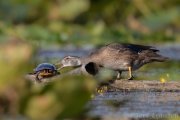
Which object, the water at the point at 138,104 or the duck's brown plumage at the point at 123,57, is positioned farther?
the duck's brown plumage at the point at 123,57

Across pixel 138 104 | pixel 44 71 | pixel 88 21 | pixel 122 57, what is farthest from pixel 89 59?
pixel 88 21

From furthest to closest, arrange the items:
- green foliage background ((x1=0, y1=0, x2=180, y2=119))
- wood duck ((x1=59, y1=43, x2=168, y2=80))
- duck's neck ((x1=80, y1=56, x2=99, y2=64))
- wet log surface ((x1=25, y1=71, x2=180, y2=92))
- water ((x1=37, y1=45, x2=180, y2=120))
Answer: green foliage background ((x1=0, y1=0, x2=180, y2=119)), duck's neck ((x1=80, y1=56, x2=99, y2=64)), wood duck ((x1=59, y1=43, x2=168, y2=80)), wet log surface ((x1=25, y1=71, x2=180, y2=92)), water ((x1=37, y1=45, x2=180, y2=120))

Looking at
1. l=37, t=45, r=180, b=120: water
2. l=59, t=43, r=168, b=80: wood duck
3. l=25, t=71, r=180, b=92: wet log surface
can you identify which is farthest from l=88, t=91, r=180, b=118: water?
l=59, t=43, r=168, b=80: wood duck

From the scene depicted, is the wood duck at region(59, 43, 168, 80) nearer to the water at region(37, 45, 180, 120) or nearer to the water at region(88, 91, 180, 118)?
the water at region(37, 45, 180, 120)

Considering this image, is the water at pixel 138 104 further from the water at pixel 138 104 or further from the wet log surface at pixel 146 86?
the wet log surface at pixel 146 86

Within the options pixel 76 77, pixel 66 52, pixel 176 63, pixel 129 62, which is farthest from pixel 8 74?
pixel 66 52

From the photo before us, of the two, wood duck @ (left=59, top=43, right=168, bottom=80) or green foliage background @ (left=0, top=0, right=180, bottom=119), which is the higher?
green foliage background @ (left=0, top=0, right=180, bottom=119)

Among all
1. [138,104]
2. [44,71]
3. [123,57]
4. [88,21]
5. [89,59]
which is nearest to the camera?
[138,104]

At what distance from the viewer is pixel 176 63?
31.1ft

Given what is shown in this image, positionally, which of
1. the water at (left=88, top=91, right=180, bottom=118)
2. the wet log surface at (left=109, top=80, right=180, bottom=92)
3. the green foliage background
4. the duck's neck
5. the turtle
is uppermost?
the green foliage background

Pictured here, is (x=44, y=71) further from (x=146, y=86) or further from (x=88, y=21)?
(x=88, y=21)

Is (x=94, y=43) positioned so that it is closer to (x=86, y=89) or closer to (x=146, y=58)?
(x=146, y=58)

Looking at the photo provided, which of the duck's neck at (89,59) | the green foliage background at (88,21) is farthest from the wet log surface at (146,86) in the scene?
the green foliage background at (88,21)

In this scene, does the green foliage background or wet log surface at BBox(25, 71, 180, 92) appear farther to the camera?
the green foliage background
